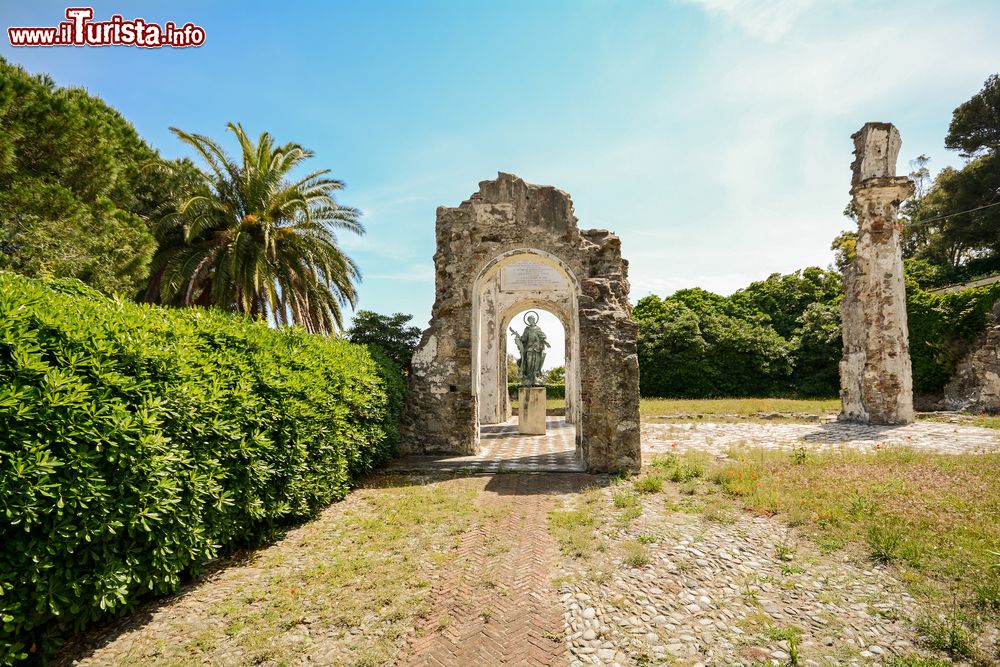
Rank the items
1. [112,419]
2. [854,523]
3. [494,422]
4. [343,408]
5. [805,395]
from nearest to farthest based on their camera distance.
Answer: [112,419] < [854,523] < [343,408] < [494,422] < [805,395]

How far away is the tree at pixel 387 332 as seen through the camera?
A: 12.3 meters

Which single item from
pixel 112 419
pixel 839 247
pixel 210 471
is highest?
pixel 839 247

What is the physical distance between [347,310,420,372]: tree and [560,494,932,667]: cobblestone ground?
8.59 metres

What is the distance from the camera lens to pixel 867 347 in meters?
13.5

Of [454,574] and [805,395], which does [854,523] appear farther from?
[805,395]

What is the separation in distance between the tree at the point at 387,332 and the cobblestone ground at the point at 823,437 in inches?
252

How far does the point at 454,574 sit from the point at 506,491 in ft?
9.17

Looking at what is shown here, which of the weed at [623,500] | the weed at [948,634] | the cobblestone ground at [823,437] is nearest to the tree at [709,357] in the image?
the cobblestone ground at [823,437]

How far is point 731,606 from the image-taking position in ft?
12.0

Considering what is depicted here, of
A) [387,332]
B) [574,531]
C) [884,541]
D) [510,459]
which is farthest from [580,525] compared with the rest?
[387,332]

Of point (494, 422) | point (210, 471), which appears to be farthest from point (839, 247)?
point (210, 471)

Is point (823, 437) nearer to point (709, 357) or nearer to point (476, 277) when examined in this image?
point (476, 277)

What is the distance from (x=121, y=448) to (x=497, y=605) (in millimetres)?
2907

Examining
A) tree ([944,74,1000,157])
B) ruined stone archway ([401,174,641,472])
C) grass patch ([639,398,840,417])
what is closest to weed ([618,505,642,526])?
ruined stone archway ([401,174,641,472])
